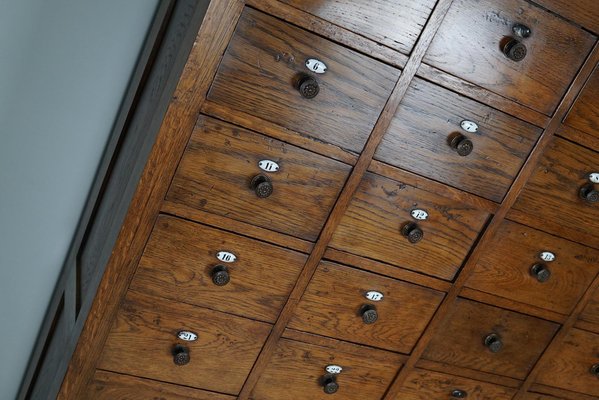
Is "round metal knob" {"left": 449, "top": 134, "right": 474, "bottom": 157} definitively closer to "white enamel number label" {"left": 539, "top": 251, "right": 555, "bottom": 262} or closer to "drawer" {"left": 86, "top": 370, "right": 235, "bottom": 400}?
"white enamel number label" {"left": 539, "top": 251, "right": 555, "bottom": 262}

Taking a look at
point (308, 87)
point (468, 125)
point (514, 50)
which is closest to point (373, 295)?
point (468, 125)

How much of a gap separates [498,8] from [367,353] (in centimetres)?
112

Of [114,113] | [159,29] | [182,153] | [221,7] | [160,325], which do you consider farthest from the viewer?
[114,113]

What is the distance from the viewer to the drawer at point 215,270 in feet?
6.90

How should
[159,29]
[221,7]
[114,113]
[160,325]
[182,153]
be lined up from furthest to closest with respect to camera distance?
[114,113]
[159,29]
[160,325]
[182,153]
[221,7]

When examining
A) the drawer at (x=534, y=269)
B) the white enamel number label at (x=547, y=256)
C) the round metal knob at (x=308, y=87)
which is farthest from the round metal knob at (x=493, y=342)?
the round metal knob at (x=308, y=87)

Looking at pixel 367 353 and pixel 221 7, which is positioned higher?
pixel 221 7

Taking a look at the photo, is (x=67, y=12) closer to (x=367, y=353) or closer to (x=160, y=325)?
(x=160, y=325)

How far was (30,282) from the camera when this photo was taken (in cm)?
273

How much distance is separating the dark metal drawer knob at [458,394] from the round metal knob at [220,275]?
941 millimetres

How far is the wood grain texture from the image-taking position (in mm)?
1869

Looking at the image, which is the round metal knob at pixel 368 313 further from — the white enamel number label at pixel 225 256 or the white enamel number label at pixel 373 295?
the white enamel number label at pixel 225 256

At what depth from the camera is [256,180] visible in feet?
6.79

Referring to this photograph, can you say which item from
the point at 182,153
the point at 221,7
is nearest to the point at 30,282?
the point at 182,153
